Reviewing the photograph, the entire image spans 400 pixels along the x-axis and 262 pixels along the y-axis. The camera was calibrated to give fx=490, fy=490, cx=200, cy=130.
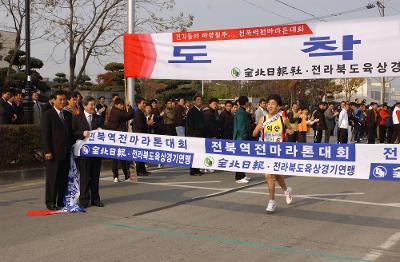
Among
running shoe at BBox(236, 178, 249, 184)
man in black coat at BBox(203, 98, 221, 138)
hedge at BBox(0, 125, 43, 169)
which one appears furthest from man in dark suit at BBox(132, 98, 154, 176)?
running shoe at BBox(236, 178, 249, 184)

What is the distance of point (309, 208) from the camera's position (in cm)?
819

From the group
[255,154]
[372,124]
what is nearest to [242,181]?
[255,154]

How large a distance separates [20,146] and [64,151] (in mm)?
4077

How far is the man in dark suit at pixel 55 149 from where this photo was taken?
7625 mm

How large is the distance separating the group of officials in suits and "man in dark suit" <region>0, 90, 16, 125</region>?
4845mm

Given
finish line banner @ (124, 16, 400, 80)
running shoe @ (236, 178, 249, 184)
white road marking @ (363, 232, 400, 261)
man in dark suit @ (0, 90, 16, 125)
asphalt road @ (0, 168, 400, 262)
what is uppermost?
finish line banner @ (124, 16, 400, 80)

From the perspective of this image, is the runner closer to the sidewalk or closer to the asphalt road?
the asphalt road

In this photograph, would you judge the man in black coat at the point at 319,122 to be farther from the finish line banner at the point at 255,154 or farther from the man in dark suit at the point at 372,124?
the finish line banner at the point at 255,154

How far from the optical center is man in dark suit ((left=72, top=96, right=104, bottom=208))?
26.0ft

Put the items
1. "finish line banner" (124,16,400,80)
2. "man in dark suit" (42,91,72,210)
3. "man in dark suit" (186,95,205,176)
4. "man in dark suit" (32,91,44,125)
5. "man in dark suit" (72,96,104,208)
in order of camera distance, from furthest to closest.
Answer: "man in dark suit" (32,91,44,125) < "man in dark suit" (186,95,205,176) < "finish line banner" (124,16,400,80) < "man in dark suit" (72,96,104,208) < "man in dark suit" (42,91,72,210)

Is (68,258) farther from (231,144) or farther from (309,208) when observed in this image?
(309,208)

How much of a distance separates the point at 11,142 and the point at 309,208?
267 inches

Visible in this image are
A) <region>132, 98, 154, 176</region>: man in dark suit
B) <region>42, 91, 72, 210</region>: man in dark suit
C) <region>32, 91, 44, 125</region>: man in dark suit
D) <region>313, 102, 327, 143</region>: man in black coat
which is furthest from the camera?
<region>313, 102, 327, 143</region>: man in black coat

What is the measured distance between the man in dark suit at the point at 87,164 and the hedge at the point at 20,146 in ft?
12.0
